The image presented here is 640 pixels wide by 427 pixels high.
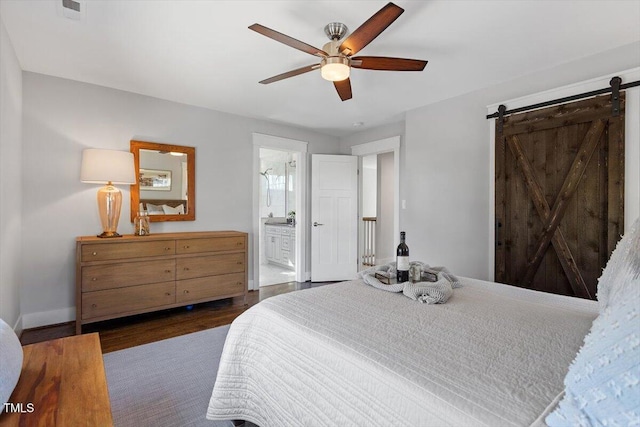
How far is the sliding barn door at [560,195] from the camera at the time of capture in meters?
2.54

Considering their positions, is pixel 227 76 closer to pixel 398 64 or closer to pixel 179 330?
pixel 398 64

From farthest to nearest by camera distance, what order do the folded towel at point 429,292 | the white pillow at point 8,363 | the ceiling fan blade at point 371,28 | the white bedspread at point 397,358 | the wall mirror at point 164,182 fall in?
the wall mirror at point 164,182
the ceiling fan blade at point 371,28
the folded towel at point 429,292
the white pillow at point 8,363
the white bedspread at point 397,358

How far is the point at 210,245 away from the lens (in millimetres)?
3570

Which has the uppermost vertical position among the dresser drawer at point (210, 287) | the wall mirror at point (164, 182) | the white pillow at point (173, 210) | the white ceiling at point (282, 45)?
the white ceiling at point (282, 45)

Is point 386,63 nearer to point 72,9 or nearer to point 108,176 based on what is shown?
point 72,9

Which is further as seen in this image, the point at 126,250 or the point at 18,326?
the point at 126,250

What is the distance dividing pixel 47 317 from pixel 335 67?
355 centimetres

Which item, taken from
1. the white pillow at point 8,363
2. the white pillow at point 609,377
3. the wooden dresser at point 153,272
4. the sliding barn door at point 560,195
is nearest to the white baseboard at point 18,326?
the wooden dresser at point 153,272

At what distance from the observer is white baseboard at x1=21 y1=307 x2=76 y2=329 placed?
2998mm

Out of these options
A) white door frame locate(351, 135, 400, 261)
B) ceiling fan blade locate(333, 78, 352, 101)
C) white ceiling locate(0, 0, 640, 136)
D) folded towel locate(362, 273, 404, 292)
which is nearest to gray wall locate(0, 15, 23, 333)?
white ceiling locate(0, 0, 640, 136)

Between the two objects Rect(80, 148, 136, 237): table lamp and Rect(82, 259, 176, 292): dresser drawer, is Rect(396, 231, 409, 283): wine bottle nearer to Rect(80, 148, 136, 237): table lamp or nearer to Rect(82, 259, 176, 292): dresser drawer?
Rect(82, 259, 176, 292): dresser drawer

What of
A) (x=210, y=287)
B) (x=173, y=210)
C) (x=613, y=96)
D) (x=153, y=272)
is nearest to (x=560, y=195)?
(x=613, y=96)

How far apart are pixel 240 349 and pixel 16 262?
2.66 meters

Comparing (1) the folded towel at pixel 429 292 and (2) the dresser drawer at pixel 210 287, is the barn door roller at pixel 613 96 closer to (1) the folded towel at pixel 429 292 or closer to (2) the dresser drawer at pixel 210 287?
(1) the folded towel at pixel 429 292
